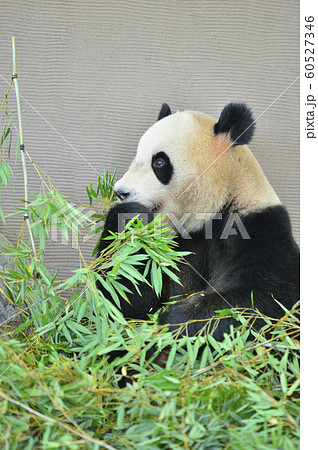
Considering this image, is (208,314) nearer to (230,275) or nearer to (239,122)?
(230,275)

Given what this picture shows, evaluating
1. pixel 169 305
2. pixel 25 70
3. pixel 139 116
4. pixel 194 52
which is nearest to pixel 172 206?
pixel 169 305

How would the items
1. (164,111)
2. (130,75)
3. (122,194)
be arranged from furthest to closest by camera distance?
1. (130,75)
2. (164,111)
3. (122,194)

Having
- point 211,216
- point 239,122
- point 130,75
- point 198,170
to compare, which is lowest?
point 211,216

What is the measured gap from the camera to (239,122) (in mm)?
1433

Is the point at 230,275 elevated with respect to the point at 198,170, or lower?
lower

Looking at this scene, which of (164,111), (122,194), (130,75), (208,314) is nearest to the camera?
(208,314)

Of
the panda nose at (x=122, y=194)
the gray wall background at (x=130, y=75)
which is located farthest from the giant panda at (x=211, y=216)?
the gray wall background at (x=130, y=75)

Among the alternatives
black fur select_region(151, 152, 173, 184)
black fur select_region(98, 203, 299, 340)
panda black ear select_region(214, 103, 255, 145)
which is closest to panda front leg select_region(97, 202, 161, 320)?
black fur select_region(98, 203, 299, 340)

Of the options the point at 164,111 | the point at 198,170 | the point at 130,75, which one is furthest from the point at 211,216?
the point at 130,75

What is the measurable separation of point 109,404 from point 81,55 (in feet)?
4.10

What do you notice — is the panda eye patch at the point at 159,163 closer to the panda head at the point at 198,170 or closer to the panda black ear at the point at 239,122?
the panda head at the point at 198,170

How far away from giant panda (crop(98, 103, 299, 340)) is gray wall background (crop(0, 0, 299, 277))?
27 centimetres

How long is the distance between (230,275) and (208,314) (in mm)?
137

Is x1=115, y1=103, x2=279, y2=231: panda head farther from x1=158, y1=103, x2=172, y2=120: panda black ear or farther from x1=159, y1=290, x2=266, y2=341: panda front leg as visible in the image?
x1=159, y1=290, x2=266, y2=341: panda front leg
